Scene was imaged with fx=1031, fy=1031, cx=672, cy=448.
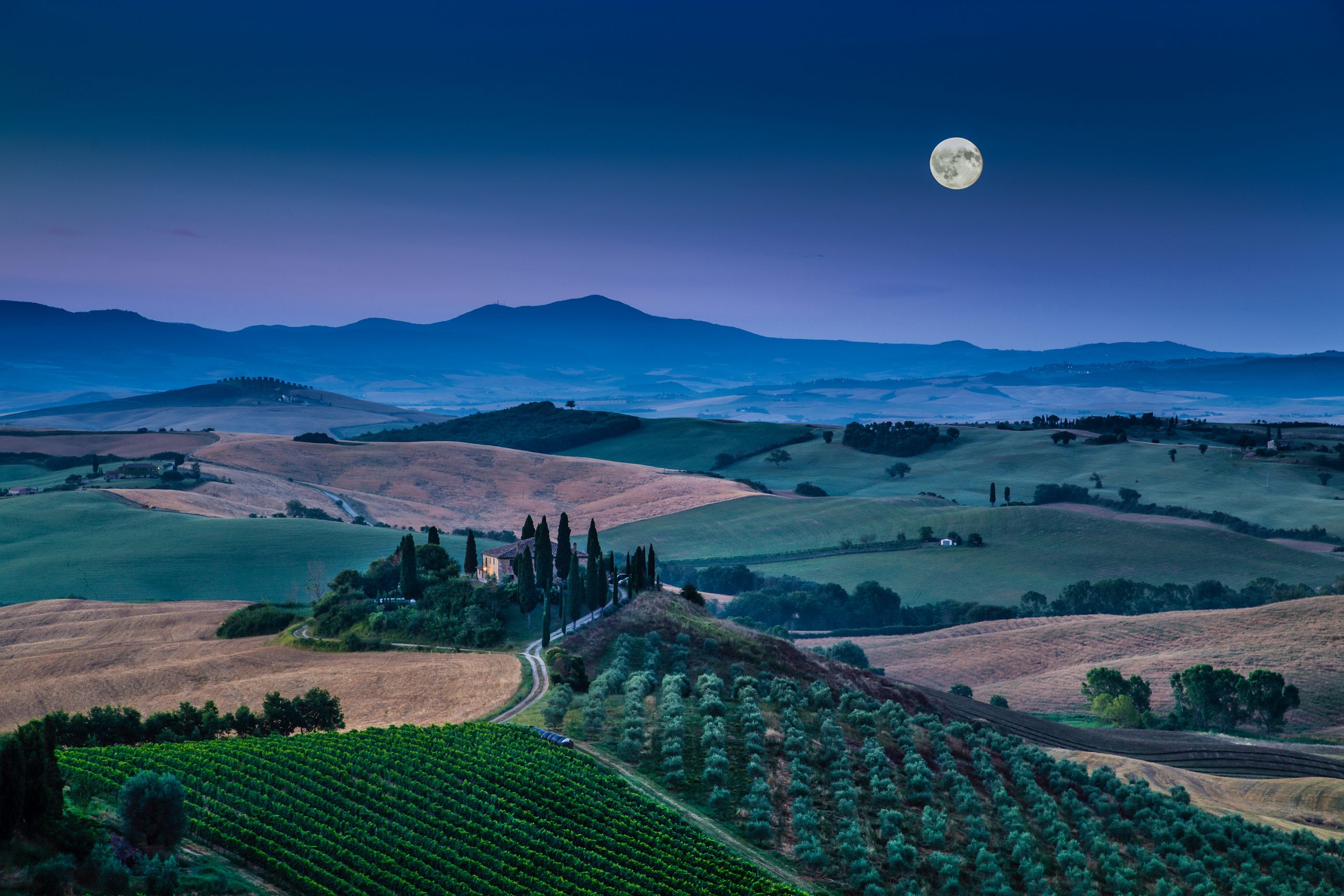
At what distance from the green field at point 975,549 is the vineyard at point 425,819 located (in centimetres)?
7437

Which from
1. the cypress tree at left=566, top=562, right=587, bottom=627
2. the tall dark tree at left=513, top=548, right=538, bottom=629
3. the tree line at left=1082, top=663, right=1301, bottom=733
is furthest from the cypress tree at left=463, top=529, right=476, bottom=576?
the tree line at left=1082, top=663, right=1301, bottom=733

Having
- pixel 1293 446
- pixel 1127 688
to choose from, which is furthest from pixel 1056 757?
pixel 1293 446

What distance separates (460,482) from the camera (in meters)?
168

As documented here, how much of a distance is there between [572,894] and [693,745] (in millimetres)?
15079

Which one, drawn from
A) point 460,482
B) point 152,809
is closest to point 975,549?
point 460,482

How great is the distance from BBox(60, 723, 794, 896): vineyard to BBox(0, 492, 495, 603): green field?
56057 millimetres

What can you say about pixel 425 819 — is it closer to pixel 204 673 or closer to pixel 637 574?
pixel 204 673

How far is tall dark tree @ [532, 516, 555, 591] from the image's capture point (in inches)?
2729

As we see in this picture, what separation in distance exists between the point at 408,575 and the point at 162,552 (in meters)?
37.5

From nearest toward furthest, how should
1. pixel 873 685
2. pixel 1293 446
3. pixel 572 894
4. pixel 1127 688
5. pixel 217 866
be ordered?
1. pixel 217 866
2. pixel 572 894
3. pixel 873 685
4. pixel 1127 688
5. pixel 1293 446

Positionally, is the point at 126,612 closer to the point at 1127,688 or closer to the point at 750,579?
the point at 750,579

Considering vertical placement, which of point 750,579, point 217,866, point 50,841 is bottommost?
point 750,579

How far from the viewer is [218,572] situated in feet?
302

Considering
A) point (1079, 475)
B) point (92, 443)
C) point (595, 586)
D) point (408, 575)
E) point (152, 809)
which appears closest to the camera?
point (152, 809)
